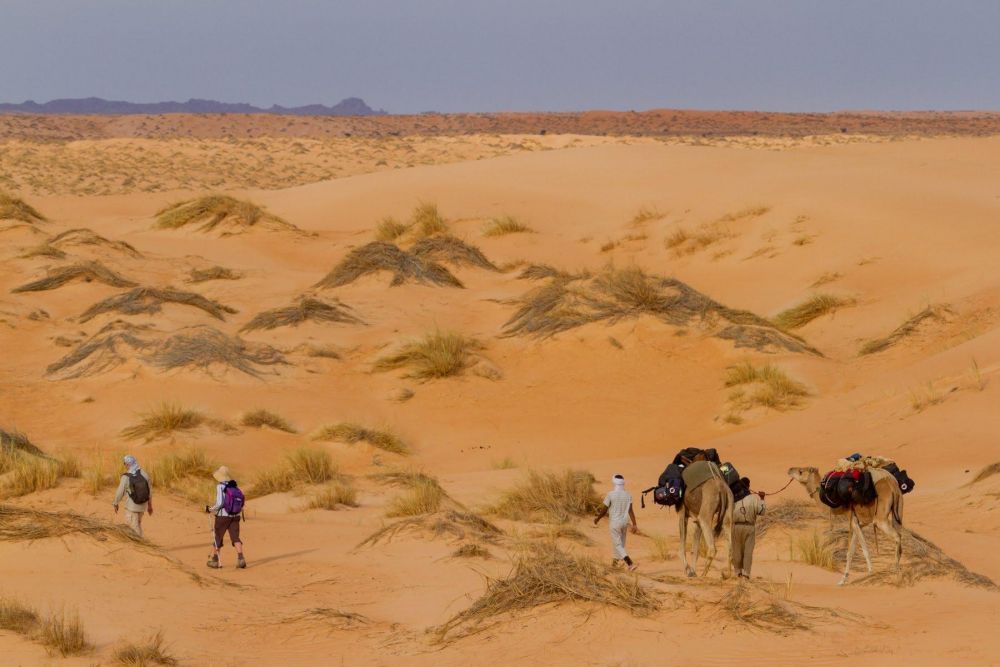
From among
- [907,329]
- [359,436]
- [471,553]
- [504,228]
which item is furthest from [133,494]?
[504,228]

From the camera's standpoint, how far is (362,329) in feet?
72.0

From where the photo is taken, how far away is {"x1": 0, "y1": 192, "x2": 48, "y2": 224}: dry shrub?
3042 centimetres

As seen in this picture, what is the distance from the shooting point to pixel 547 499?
12992mm

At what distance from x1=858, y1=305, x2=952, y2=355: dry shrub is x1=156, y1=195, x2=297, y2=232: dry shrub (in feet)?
54.6

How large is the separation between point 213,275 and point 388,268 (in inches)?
157

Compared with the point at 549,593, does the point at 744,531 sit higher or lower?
higher

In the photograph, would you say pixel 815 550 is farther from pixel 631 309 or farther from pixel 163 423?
pixel 631 309

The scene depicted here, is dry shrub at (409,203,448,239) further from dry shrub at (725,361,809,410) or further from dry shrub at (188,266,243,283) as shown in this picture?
dry shrub at (725,361,809,410)

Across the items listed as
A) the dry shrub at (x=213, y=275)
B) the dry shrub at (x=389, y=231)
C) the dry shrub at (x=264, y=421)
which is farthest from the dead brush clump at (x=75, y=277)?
the dry shrub at (x=264, y=421)

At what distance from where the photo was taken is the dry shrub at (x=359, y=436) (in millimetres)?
16828

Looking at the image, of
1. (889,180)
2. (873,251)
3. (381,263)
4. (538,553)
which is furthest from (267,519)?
(889,180)

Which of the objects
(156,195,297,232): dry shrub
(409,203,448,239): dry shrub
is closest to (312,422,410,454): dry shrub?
(409,203,448,239): dry shrub

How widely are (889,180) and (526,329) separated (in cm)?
1488

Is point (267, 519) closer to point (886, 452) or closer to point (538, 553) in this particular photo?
point (538, 553)
